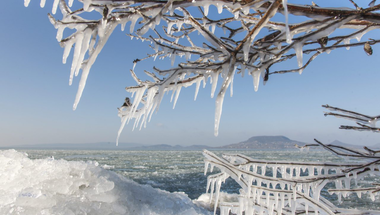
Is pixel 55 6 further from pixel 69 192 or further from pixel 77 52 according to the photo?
pixel 69 192

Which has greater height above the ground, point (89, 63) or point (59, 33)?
point (59, 33)

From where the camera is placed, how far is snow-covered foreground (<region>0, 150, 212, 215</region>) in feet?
7.14

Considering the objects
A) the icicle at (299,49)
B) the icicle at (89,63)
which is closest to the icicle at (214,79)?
the icicle at (299,49)

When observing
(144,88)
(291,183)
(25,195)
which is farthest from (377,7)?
(25,195)

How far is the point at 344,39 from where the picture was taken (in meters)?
1.64

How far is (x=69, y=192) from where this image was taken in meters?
2.47

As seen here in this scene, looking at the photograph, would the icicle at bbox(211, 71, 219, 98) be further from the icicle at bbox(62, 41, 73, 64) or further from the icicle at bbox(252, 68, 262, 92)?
the icicle at bbox(62, 41, 73, 64)

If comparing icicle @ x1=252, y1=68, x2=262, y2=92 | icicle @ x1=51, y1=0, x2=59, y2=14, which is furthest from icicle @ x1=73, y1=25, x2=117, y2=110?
icicle @ x1=252, y1=68, x2=262, y2=92

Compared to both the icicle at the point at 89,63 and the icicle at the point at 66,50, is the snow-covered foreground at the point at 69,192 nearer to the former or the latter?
the icicle at the point at 89,63

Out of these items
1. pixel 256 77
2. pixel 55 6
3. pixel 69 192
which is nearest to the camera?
pixel 55 6

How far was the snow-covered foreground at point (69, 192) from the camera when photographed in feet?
7.14

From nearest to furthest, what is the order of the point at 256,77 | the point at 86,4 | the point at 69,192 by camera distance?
the point at 86,4 < the point at 256,77 < the point at 69,192

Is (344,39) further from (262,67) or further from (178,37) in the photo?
(178,37)

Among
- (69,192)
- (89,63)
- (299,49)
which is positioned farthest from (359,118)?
(69,192)
